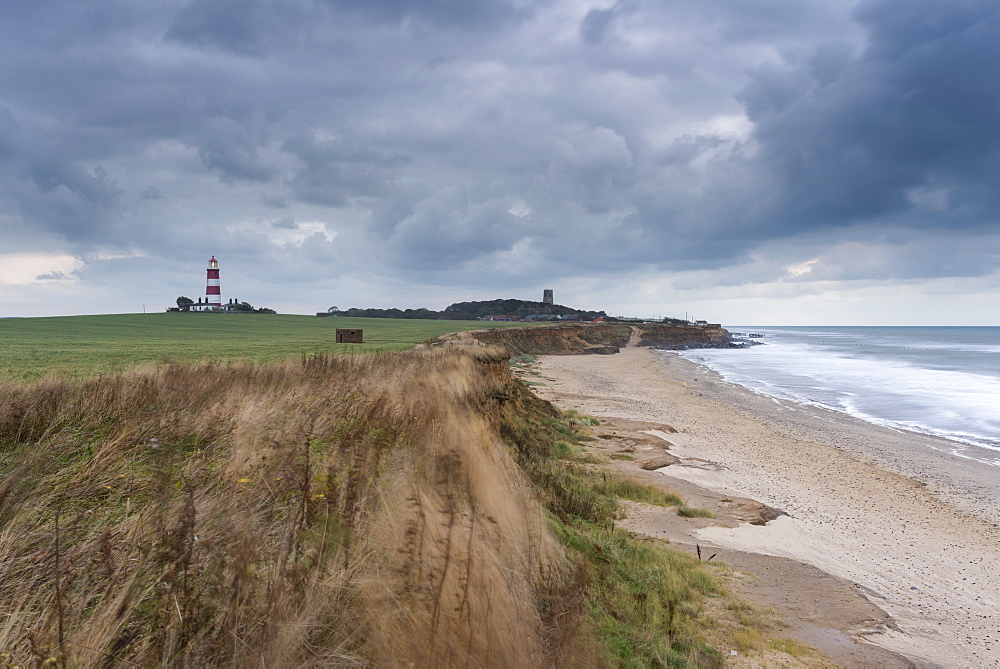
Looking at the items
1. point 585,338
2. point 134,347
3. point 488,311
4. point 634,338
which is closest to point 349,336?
point 134,347

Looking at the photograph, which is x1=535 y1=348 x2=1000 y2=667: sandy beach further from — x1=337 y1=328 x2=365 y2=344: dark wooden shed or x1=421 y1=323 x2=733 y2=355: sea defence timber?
x1=421 y1=323 x2=733 y2=355: sea defence timber

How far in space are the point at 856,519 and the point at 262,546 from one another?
11.2m

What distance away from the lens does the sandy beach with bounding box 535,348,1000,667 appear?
665 centimetres

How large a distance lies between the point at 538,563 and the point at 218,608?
2.68m

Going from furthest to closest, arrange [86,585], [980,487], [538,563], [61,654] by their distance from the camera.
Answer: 1. [980,487]
2. [538,563]
3. [86,585]
4. [61,654]

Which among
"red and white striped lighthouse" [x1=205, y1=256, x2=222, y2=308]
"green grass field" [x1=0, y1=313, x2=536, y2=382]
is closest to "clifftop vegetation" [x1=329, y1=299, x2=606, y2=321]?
"red and white striped lighthouse" [x1=205, y1=256, x2=222, y2=308]

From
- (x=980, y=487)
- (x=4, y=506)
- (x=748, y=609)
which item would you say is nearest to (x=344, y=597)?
(x=4, y=506)

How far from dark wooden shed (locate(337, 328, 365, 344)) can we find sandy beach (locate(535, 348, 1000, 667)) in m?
15.2

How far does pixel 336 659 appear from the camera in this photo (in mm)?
3021

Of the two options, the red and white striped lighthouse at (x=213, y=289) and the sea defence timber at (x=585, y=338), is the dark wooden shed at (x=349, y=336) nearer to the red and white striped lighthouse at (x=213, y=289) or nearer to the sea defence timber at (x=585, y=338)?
the sea defence timber at (x=585, y=338)

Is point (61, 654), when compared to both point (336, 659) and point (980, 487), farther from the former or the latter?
point (980, 487)

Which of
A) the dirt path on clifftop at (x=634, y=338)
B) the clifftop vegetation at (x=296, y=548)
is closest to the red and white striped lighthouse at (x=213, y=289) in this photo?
the dirt path on clifftop at (x=634, y=338)

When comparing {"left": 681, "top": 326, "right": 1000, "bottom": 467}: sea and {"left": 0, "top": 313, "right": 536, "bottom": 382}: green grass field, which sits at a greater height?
{"left": 0, "top": 313, "right": 536, "bottom": 382}: green grass field

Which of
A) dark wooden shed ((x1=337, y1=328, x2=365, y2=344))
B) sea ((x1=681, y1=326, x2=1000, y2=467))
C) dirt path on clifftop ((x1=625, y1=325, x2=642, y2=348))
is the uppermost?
dark wooden shed ((x1=337, y1=328, x2=365, y2=344))
